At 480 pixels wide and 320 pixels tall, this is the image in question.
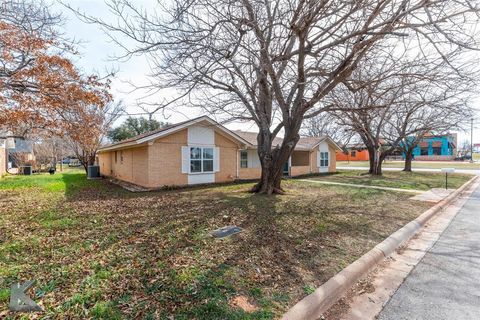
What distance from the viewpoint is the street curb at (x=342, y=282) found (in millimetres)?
2682

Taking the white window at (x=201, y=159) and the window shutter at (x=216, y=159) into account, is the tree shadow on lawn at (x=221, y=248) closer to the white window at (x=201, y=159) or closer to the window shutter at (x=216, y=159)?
the white window at (x=201, y=159)

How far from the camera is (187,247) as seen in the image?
14.2ft

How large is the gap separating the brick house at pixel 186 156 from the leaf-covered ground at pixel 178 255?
4993 millimetres

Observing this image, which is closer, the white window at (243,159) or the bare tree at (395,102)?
the bare tree at (395,102)

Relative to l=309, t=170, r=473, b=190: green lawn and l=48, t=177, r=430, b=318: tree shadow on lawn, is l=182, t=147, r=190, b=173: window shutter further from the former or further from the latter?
l=309, t=170, r=473, b=190: green lawn

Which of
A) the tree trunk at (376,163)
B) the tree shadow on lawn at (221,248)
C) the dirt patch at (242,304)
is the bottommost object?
the dirt patch at (242,304)

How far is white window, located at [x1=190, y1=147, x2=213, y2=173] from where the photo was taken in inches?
541

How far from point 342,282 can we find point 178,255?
2.41 metres

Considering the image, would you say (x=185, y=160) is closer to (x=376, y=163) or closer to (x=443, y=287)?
(x=443, y=287)

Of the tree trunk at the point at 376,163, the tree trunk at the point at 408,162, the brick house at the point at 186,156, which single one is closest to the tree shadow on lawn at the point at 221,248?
the brick house at the point at 186,156

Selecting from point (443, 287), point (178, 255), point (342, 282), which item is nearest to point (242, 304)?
point (342, 282)

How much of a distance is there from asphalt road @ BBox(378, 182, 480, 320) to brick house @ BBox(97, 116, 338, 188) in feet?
33.8

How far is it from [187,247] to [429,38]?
25.1ft

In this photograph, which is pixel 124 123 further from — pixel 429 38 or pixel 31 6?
pixel 429 38
